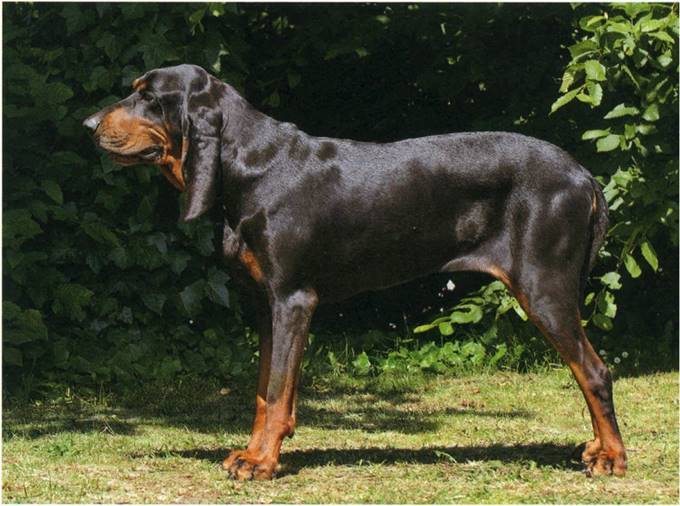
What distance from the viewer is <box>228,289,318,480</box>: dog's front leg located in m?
5.25

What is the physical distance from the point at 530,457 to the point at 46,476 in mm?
2345

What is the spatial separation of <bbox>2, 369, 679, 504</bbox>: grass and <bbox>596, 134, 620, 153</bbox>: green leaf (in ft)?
5.38

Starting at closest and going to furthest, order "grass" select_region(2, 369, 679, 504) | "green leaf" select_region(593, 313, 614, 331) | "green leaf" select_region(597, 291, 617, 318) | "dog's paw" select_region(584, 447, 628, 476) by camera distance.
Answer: "grass" select_region(2, 369, 679, 504) < "dog's paw" select_region(584, 447, 628, 476) < "green leaf" select_region(593, 313, 614, 331) < "green leaf" select_region(597, 291, 617, 318)

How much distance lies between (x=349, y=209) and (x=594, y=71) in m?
2.66

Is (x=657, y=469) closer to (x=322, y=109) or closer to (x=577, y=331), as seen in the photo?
(x=577, y=331)

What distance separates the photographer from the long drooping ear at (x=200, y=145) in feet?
17.6

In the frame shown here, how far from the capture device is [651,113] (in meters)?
7.87

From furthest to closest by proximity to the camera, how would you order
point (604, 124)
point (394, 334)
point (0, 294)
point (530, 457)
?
point (394, 334)
point (604, 124)
point (0, 294)
point (530, 457)

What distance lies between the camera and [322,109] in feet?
33.0

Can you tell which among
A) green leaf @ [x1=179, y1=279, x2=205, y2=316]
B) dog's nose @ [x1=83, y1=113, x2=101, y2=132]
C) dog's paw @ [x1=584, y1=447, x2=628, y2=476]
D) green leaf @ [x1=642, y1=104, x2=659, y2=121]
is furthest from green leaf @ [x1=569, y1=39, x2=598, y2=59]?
dog's nose @ [x1=83, y1=113, x2=101, y2=132]

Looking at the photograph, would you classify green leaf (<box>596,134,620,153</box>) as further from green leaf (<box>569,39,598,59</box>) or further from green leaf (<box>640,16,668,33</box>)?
green leaf (<box>640,16,668,33</box>)

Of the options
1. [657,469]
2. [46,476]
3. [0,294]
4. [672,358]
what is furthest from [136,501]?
[672,358]

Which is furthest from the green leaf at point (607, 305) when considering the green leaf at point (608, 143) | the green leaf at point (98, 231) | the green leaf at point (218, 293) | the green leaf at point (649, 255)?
the green leaf at point (98, 231)

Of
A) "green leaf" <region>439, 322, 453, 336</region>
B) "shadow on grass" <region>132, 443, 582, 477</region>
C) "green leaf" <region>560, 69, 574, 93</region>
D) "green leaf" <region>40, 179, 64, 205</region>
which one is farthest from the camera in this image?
"green leaf" <region>439, 322, 453, 336</region>
